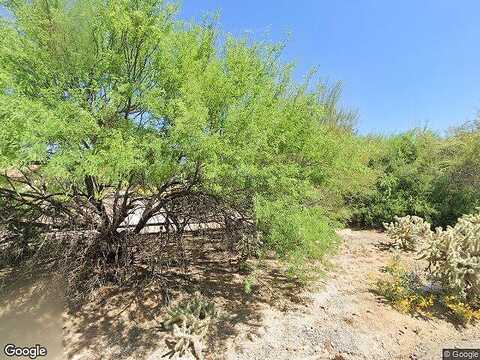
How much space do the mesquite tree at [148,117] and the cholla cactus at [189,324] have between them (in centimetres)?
158

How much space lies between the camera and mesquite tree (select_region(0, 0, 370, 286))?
463 centimetres

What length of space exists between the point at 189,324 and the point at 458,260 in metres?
4.67

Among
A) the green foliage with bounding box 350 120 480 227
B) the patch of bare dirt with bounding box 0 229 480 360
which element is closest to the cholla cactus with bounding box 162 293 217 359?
the patch of bare dirt with bounding box 0 229 480 360

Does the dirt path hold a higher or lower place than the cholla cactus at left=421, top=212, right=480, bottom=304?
lower

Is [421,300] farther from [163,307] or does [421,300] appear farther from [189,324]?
[163,307]

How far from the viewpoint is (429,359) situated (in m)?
5.05

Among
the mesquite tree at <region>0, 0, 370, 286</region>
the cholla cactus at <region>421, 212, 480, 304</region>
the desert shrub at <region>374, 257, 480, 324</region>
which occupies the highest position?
the mesquite tree at <region>0, 0, 370, 286</region>

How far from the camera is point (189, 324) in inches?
222

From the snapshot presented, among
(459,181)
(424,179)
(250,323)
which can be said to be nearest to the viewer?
(250,323)

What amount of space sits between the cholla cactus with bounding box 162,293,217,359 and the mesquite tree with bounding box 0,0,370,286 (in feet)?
5.19

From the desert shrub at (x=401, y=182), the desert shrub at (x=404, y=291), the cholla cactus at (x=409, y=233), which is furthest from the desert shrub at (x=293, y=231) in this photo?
the desert shrub at (x=401, y=182)

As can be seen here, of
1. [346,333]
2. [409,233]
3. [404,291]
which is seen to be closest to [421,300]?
[404,291]

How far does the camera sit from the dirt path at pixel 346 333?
17.4 feet

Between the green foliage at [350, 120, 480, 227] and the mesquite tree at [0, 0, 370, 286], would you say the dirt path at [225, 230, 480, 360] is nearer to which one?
the mesquite tree at [0, 0, 370, 286]
